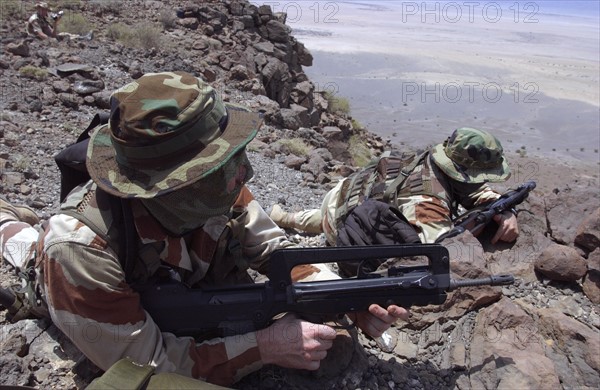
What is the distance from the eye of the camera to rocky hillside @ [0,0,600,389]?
225cm

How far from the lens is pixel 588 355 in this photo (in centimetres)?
249

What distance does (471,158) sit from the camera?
3.70 meters

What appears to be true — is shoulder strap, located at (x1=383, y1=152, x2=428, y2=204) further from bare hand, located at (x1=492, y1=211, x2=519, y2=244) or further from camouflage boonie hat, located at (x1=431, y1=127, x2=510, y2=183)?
bare hand, located at (x1=492, y1=211, x2=519, y2=244)

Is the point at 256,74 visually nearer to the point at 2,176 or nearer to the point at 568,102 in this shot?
the point at 2,176

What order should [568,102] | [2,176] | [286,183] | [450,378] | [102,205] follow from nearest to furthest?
[102,205] → [450,378] → [2,176] → [286,183] → [568,102]

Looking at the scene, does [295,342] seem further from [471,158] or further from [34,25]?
[34,25]

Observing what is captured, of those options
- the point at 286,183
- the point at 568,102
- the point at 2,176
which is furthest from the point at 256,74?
the point at 568,102

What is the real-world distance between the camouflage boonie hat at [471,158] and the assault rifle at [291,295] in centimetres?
179

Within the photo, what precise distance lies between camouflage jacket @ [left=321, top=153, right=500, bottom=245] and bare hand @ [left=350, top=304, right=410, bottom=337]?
133 cm

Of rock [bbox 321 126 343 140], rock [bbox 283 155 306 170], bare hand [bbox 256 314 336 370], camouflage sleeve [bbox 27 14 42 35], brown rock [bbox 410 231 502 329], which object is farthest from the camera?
rock [bbox 321 126 343 140]

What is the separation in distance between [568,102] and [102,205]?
37268 mm

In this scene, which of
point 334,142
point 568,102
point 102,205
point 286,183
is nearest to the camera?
point 102,205

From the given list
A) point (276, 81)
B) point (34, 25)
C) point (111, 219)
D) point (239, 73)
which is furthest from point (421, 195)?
point (34, 25)
